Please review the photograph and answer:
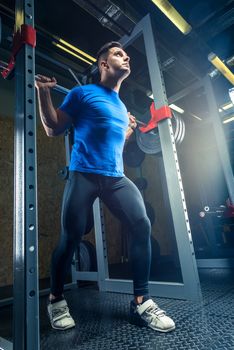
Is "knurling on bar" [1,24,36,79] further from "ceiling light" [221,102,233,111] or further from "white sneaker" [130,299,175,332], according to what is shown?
"ceiling light" [221,102,233,111]

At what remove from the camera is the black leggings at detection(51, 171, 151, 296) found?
126 centimetres

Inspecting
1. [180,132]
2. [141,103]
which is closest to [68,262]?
[180,132]

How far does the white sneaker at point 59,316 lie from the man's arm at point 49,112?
95 centimetres

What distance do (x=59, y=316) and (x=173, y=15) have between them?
10.9 feet

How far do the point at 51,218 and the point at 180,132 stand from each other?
215cm

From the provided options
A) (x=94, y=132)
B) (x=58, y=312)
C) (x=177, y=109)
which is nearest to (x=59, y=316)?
(x=58, y=312)

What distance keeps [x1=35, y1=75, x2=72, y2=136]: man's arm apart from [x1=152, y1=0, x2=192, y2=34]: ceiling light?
6.90ft

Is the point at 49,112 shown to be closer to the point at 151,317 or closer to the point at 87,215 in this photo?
the point at 87,215

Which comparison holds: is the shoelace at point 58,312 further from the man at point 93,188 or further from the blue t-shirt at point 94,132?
the blue t-shirt at point 94,132

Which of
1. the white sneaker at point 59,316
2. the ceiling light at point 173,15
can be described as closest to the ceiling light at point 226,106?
the ceiling light at point 173,15

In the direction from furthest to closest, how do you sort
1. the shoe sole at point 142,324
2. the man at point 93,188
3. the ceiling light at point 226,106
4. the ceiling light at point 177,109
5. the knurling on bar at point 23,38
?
1. the ceiling light at point 226,106
2. the ceiling light at point 177,109
3. the man at point 93,188
4. the shoe sole at point 142,324
5. the knurling on bar at point 23,38

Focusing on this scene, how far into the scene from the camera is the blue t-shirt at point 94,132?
1335 mm

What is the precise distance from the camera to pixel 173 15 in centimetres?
291

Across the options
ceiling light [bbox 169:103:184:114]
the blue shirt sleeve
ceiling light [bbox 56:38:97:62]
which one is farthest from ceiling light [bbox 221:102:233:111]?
the blue shirt sleeve
